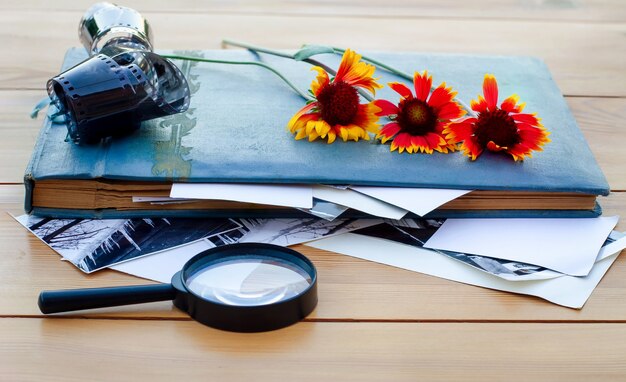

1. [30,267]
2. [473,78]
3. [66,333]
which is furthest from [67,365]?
[473,78]

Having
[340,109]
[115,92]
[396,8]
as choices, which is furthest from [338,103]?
[396,8]

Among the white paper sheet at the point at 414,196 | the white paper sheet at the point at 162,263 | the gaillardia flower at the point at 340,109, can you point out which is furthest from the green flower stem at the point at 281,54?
the white paper sheet at the point at 162,263

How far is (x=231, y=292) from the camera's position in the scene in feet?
2.32

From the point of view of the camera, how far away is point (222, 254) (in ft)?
2.45

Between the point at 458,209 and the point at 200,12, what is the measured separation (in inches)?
26.4

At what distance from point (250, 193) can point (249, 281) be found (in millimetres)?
137

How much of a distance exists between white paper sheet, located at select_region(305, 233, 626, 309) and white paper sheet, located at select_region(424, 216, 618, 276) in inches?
0.5

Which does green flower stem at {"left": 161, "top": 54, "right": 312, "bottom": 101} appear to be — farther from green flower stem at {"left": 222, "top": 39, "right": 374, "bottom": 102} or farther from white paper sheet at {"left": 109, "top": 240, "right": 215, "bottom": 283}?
white paper sheet at {"left": 109, "top": 240, "right": 215, "bottom": 283}

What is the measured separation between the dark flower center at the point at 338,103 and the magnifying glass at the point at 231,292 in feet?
0.66

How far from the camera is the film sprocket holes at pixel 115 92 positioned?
0.86 m

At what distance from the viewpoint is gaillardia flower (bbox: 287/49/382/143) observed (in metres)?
0.89

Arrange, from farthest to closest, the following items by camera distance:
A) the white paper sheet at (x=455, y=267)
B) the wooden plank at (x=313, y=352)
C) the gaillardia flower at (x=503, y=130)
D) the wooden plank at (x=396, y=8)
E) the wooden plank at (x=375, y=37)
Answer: the wooden plank at (x=396, y=8) < the wooden plank at (x=375, y=37) < the gaillardia flower at (x=503, y=130) < the white paper sheet at (x=455, y=267) < the wooden plank at (x=313, y=352)

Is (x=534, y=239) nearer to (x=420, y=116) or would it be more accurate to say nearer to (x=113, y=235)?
(x=420, y=116)

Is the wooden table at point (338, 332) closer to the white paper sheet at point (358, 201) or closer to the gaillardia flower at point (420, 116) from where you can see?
the white paper sheet at point (358, 201)
